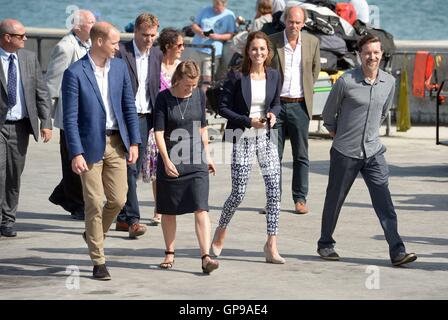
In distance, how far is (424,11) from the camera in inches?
2264

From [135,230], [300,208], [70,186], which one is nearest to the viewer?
[135,230]

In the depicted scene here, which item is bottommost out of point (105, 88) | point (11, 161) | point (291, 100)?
point (11, 161)

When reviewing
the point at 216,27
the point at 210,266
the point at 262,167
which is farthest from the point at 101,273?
the point at 216,27

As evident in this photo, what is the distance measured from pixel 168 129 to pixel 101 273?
119 centimetres

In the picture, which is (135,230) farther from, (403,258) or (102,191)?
(403,258)

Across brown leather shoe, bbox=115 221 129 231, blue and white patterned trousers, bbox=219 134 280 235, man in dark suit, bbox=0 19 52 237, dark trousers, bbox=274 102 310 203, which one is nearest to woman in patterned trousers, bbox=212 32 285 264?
blue and white patterned trousers, bbox=219 134 280 235

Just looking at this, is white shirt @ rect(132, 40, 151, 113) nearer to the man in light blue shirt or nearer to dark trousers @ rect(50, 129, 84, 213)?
dark trousers @ rect(50, 129, 84, 213)

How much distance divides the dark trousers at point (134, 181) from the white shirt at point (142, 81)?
0.09 meters

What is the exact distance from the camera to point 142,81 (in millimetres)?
11750

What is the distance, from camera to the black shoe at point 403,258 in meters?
10.1

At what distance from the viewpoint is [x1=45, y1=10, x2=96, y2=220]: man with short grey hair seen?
12.3 metres

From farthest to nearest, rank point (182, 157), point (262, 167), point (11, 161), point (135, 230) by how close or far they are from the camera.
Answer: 1. point (11, 161)
2. point (135, 230)
3. point (262, 167)
4. point (182, 157)

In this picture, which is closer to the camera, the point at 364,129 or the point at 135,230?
the point at 364,129
